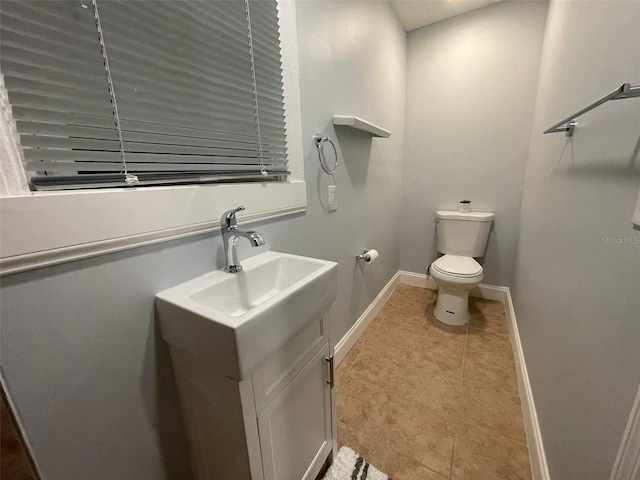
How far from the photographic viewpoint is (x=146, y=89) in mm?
689

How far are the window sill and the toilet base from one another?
71.3 inches

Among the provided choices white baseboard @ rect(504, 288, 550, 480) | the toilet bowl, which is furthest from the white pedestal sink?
the toilet bowl

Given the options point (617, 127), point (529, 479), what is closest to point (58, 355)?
point (617, 127)

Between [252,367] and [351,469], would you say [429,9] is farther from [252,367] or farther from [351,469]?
[351,469]

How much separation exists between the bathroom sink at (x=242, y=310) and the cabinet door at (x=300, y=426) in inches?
7.8

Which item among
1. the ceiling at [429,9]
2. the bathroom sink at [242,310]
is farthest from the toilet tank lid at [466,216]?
the bathroom sink at [242,310]

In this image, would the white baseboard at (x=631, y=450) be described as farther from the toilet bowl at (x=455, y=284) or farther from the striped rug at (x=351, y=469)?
the toilet bowl at (x=455, y=284)

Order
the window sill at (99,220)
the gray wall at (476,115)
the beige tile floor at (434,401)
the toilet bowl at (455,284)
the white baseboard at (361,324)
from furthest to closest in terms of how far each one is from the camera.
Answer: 1. the gray wall at (476,115)
2. the toilet bowl at (455,284)
3. the white baseboard at (361,324)
4. the beige tile floor at (434,401)
5. the window sill at (99,220)

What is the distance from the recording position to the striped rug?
1024mm

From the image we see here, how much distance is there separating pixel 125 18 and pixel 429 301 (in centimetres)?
256

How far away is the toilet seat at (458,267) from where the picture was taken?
1836 millimetres

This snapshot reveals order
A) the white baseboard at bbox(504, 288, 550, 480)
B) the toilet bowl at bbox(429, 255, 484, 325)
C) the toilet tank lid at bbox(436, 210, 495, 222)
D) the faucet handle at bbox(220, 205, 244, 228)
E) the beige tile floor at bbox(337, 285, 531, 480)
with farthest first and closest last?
1. the toilet tank lid at bbox(436, 210, 495, 222)
2. the toilet bowl at bbox(429, 255, 484, 325)
3. the beige tile floor at bbox(337, 285, 531, 480)
4. the white baseboard at bbox(504, 288, 550, 480)
5. the faucet handle at bbox(220, 205, 244, 228)

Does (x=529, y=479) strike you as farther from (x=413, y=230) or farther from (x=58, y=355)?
(x=413, y=230)

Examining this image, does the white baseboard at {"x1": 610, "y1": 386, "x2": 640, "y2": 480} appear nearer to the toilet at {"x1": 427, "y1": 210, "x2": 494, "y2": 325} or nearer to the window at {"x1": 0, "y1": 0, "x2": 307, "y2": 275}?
the window at {"x1": 0, "y1": 0, "x2": 307, "y2": 275}
